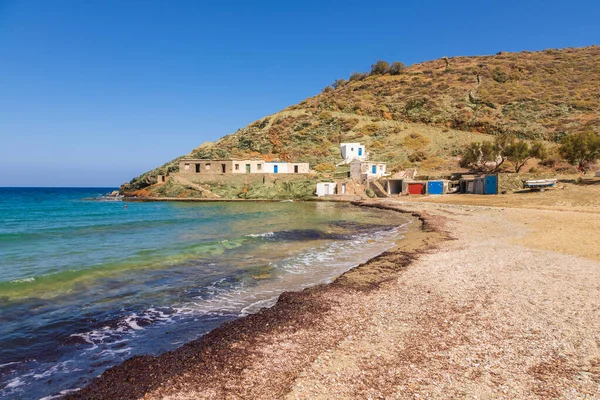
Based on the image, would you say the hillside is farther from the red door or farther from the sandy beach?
the sandy beach

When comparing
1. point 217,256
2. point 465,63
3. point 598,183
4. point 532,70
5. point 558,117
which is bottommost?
point 217,256

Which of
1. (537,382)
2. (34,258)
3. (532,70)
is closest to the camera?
(537,382)

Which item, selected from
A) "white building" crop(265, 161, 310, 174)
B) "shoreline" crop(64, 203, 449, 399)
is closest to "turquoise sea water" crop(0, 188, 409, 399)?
"shoreline" crop(64, 203, 449, 399)

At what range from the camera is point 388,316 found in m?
7.62

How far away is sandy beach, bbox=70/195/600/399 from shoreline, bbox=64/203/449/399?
3cm

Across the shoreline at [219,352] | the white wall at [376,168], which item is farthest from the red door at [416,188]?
the shoreline at [219,352]

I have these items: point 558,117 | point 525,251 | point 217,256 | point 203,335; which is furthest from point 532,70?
point 203,335

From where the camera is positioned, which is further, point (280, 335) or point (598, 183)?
point (598, 183)

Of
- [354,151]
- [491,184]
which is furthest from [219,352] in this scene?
[354,151]

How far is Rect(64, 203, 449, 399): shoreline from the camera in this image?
5.26 metres

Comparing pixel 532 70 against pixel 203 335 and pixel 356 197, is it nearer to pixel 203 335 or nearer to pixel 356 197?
pixel 356 197

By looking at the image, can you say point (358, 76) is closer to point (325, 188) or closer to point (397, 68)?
point (397, 68)

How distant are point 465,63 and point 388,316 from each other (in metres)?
120

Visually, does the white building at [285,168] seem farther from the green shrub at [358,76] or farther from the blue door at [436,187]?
the green shrub at [358,76]
